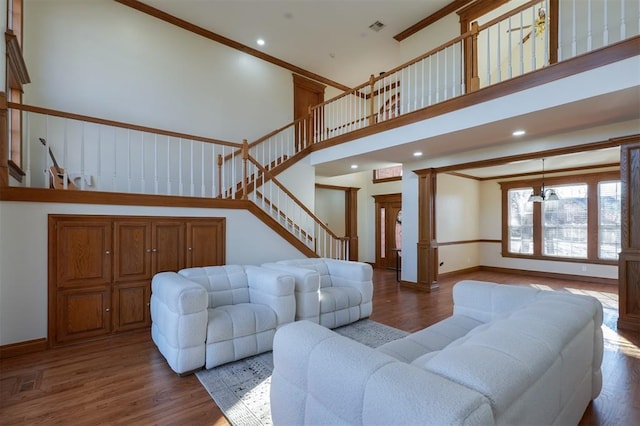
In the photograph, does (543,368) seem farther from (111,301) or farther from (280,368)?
(111,301)

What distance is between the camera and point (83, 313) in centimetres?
331

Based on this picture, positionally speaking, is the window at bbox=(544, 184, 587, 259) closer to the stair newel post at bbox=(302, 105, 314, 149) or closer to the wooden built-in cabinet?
the stair newel post at bbox=(302, 105, 314, 149)

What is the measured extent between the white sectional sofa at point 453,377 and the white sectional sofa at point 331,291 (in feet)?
6.30

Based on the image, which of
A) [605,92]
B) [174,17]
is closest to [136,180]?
[174,17]

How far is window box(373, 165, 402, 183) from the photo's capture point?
8406mm

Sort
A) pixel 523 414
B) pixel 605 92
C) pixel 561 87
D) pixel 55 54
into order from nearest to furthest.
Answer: pixel 523 414 < pixel 605 92 < pixel 561 87 < pixel 55 54

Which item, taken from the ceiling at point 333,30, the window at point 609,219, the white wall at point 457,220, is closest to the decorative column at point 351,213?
the ceiling at point 333,30

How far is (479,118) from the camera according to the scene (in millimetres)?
3697

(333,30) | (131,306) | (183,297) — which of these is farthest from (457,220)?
(131,306)

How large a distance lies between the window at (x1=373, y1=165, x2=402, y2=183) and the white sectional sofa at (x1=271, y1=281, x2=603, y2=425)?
22.5 feet

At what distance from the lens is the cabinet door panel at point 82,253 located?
3.22m

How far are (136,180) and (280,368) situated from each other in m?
4.77

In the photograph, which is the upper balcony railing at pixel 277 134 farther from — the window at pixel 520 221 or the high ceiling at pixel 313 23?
the window at pixel 520 221

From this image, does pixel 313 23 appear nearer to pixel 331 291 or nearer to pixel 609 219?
pixel 331 291
